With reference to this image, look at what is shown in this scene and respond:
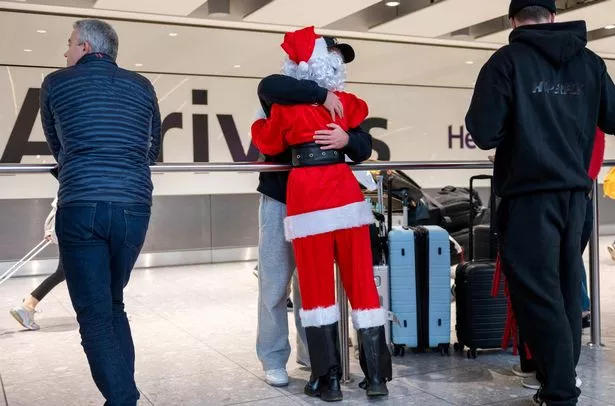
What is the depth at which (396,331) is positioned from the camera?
4.00 metres

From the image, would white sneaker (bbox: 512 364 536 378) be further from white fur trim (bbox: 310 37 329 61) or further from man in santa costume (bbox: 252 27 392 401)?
white fur trim (bbox: 310 37 329 61)

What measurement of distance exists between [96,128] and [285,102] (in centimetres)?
87

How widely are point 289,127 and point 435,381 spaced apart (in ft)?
4.52

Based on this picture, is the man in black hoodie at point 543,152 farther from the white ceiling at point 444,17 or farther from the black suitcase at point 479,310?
the white ceiling at point 444,17

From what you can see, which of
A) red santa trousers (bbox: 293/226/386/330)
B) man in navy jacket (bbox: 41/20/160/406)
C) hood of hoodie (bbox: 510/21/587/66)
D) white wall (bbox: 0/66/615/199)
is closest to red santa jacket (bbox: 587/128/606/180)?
hood of hoodie (bbox: 510/21/587/66)

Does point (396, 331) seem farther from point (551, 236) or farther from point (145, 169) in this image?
point (145, 169)

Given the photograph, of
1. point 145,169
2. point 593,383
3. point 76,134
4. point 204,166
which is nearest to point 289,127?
point 204,166

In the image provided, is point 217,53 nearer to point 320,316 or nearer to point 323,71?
point 323,71

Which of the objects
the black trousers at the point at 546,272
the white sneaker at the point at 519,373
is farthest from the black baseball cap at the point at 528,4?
the white sneaker at the point at 519,373

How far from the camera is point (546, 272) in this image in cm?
279

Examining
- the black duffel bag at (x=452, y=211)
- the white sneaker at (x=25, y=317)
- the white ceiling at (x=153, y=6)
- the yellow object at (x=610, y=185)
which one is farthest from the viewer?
the white ceiling at (x=153, y=6)

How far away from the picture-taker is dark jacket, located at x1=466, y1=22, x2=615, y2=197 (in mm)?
2760

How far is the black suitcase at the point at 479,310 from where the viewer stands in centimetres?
392

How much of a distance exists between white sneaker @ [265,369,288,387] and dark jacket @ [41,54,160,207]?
1.22 m
